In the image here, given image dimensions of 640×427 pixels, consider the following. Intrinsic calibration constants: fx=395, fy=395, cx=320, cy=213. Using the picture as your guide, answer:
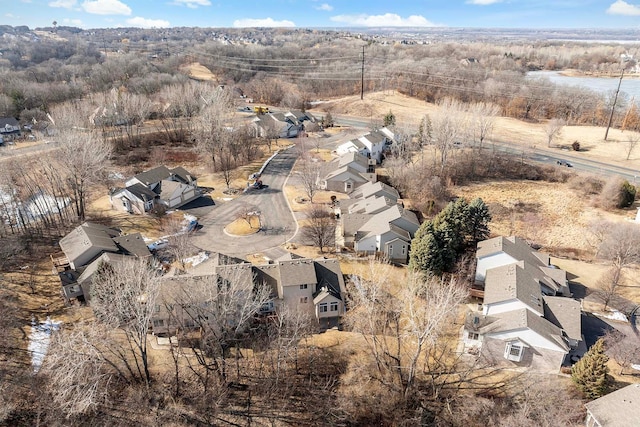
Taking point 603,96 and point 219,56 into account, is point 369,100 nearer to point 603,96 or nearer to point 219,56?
point 603,96

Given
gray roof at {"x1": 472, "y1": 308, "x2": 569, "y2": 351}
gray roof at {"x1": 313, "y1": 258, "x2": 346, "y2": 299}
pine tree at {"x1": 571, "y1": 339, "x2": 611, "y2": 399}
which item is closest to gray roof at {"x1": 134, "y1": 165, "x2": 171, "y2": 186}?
gray roof at {"x1": 313, "y1": 258, "x2": 346, "y2": 299}

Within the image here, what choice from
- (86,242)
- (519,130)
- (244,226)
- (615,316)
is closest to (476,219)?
(615,316)

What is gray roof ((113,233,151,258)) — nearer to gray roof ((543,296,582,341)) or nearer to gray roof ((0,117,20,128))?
gray roof ((543,296,582,341))

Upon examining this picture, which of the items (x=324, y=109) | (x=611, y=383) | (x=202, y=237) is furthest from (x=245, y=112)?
(x=611, y=383)

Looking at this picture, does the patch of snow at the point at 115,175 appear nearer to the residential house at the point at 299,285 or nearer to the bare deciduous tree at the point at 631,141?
the residential house at the point at 299,285

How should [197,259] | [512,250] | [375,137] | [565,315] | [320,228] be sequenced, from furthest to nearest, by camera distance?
1. [375,137]
2. [320,228]
3. [197,259]
4. [512,250]
5. [565,315]

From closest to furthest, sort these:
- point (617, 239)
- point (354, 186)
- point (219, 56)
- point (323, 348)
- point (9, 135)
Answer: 1. point (323, 348)
2. point (617, 239)
3. point (354, 186)
4. point (9, 135)
5. point (219, 56)

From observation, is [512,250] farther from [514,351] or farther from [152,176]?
[152,176]
